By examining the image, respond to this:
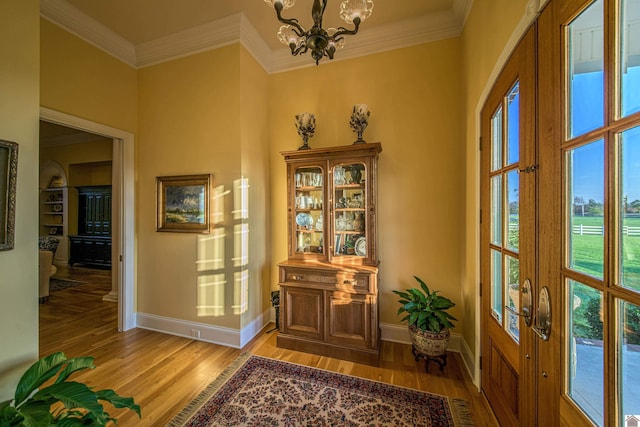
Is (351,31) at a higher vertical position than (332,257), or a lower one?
higher

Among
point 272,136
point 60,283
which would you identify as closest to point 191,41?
point 272,136

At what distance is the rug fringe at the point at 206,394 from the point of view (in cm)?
172

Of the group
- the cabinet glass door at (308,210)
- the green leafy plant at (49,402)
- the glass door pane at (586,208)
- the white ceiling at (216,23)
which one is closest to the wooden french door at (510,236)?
the glass door pane at (586,208)

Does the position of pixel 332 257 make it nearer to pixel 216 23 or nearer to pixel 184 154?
pixel 184 154

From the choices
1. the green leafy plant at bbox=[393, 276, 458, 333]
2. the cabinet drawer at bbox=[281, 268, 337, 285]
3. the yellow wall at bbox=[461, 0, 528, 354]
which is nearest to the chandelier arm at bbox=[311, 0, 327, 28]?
the yellow wall at bbox=[461, 0, 528, 354]

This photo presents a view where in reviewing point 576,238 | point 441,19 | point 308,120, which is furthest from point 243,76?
point 576,238

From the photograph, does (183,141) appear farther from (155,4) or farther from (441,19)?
(441,19)

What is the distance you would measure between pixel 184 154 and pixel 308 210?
5.47 feet

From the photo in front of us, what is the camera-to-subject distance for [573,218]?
0.97 metres

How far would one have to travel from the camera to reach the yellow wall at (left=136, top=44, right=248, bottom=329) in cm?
274

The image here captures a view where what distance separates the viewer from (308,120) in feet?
9.39

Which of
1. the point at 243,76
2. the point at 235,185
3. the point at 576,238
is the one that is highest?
the point at 243,76

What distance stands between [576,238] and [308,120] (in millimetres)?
2539

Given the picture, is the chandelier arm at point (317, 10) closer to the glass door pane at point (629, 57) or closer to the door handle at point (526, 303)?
the glass door pane at point (629, 57)
